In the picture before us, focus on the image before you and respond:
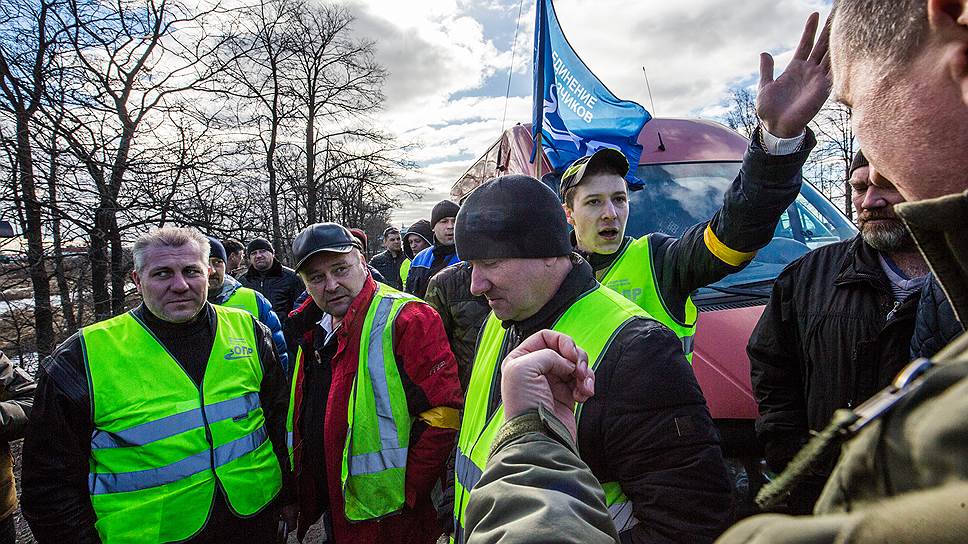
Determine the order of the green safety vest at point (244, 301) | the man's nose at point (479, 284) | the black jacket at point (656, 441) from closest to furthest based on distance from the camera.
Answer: the black jacket at point (656, 441)
the man's nose at point (479, 284)
the green safety vest at point (244, 301)

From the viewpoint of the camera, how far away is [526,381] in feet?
3.44

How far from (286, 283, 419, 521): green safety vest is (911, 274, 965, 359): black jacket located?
7.07 feet

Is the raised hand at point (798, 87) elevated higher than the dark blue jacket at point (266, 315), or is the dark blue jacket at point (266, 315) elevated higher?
the raised hand at point (798, 87)

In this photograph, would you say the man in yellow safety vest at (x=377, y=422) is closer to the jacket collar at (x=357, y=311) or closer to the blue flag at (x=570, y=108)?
the jacket collar at (x=357, y=311)

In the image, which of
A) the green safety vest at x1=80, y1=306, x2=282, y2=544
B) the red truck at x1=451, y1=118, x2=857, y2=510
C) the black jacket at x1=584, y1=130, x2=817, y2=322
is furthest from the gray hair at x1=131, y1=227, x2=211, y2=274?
the red truck at x1=451, y1=118, x2=857, y2=510

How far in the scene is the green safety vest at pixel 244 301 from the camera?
4.52m

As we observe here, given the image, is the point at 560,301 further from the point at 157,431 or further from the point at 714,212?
the point at 714,212

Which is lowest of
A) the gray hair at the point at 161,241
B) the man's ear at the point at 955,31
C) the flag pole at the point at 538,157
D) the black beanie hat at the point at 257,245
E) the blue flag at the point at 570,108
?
the black beanie hat at the point at 257,245

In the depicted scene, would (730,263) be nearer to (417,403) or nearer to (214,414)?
(417,403)

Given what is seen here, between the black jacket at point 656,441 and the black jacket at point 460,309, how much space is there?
2247 millimetres

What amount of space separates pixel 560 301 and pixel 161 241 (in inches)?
92.7

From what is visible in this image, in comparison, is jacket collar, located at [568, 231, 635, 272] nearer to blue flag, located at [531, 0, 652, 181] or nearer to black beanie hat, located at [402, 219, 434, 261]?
blue flag, located at [531, 0, 652, 181]

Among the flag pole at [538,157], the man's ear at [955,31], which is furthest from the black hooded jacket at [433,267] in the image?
the man's ear at [955,31]

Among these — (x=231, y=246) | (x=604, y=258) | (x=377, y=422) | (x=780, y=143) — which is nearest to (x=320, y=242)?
(x=377, y=422)
